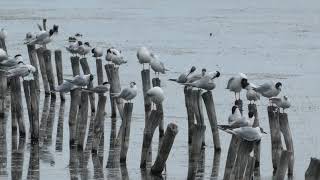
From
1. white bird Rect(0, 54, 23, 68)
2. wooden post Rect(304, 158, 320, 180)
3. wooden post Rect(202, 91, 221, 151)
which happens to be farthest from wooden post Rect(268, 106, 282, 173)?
white bird Rect(0, 54, 23, 68)

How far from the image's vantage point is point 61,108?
78.3 ft

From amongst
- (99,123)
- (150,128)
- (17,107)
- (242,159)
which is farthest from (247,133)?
(17,107)

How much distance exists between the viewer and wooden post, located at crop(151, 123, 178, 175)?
16031mm

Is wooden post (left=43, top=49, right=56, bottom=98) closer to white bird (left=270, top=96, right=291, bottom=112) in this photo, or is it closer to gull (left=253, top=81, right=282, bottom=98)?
gull (left=253, top=81, right=282, bottom=98)

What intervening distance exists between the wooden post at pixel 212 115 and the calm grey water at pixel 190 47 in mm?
270

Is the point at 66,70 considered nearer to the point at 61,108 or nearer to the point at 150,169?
the point at 61,108

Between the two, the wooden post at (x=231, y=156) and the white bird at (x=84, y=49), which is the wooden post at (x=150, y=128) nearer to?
the wooden post at (x=231, y=156)

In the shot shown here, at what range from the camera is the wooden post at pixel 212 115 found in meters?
18.9

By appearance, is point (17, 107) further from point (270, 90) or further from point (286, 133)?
point (286, 133)

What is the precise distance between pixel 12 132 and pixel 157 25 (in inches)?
1145

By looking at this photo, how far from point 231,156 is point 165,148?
153cm


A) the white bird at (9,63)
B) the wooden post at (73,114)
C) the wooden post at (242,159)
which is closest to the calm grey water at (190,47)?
the wooden post at (73,114)

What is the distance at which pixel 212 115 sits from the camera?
19.0 meters

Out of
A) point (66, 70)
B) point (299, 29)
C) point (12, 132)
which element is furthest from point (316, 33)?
point (12, 132)
